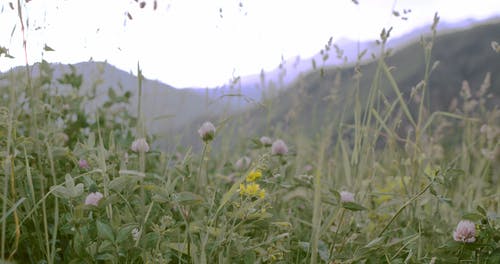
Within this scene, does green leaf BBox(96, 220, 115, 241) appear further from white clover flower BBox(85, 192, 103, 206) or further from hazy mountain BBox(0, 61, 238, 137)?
hazy mountain BBox(0, 61, 238, 137)

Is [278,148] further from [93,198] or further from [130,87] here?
[130,87]

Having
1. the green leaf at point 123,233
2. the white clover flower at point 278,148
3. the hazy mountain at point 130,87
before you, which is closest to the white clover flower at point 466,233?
the white clover flower at point 278,148

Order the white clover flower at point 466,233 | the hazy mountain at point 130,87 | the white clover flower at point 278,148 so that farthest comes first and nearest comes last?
the hazy mountain at point 130,87 → the white clover flower at point 278,148 → the white clover flower at point 466,233

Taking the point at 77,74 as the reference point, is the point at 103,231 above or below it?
below

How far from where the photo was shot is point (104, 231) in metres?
0.95

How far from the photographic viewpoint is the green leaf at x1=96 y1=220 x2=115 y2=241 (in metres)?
0.95

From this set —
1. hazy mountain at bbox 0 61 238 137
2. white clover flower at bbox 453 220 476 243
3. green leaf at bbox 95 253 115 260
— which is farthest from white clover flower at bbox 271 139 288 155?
green leaf at bbox 95 253 115 260

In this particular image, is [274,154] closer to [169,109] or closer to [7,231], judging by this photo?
[7,231]

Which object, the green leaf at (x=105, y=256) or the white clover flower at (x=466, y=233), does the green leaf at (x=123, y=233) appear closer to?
the green leaf at (x=105, y=256)

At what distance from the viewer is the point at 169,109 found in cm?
253

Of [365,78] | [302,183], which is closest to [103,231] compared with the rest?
[302,183]

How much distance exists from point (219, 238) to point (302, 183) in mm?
268

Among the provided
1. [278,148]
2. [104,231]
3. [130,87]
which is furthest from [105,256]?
[130,87]

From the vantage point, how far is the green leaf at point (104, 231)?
3.11 feet
